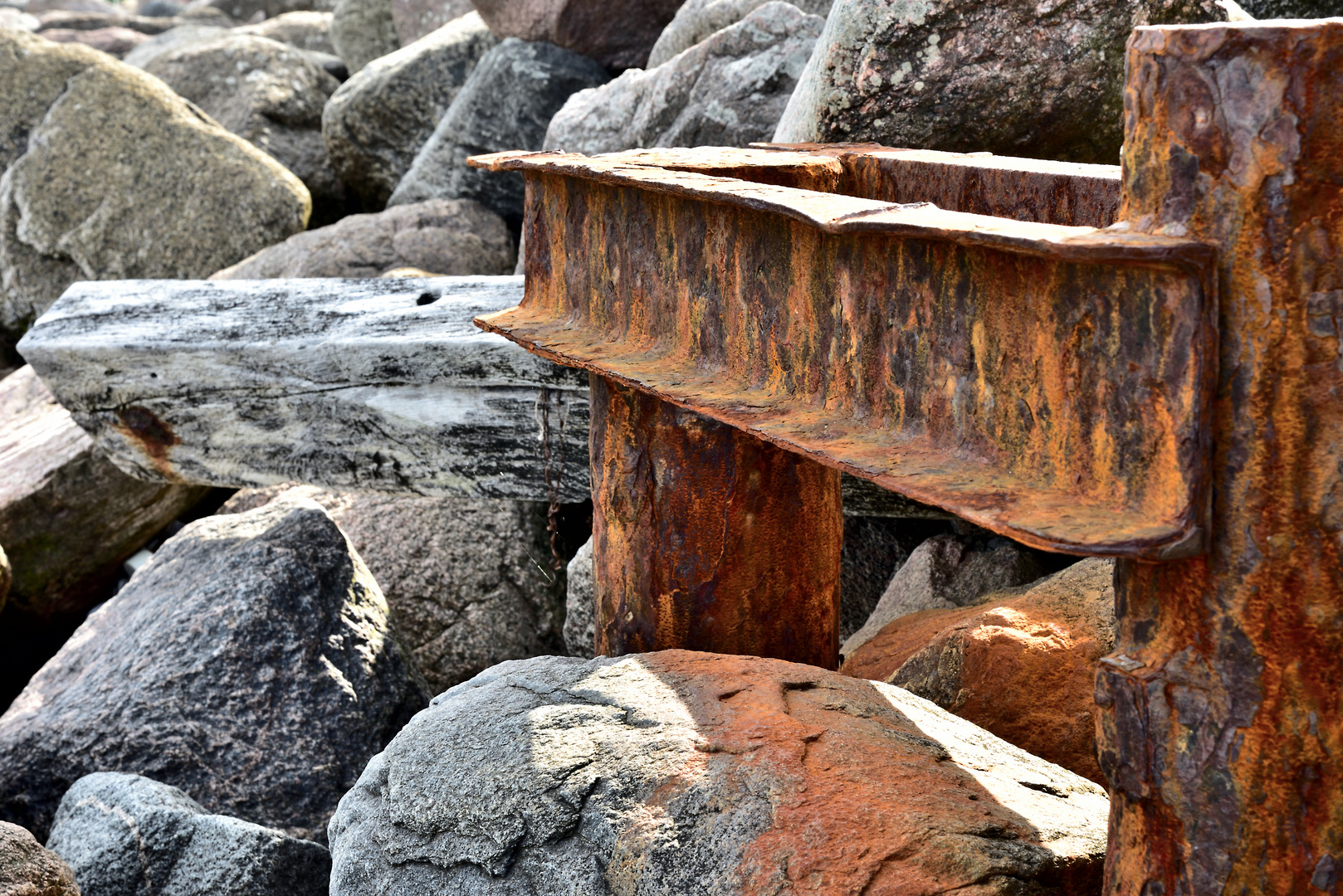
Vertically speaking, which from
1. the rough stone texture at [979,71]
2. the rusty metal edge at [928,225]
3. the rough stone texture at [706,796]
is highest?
the rough stone texture at [979,71]

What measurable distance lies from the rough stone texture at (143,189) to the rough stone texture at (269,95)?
151cm

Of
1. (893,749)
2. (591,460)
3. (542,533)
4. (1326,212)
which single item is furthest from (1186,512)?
(542,533)

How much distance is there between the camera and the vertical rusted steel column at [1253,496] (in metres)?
1.33

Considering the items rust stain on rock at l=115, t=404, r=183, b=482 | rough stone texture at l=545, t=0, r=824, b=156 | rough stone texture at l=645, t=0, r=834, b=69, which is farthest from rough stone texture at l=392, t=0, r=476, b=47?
rust stain on rock at l=115, t=404, r=183, b=482

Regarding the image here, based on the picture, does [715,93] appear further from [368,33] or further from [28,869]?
[368,33]

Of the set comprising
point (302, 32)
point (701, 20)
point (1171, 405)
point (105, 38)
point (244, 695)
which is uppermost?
point (105, 38)

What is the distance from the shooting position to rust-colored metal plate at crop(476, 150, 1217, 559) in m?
1.39

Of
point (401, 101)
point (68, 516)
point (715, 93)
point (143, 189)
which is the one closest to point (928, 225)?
point (715, 93)

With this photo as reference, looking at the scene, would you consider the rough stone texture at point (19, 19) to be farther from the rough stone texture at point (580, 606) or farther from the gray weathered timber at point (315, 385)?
the rough stone texture at point (580, 606)

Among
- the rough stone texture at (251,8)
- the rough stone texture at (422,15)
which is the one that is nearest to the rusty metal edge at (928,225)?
the rough stone texture at (422,15)

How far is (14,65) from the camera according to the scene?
8.09 metres

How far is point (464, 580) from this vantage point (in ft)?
15.1

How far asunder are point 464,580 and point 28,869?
6.85 ft

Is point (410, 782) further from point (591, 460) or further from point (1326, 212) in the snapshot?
point (1326, 212)
